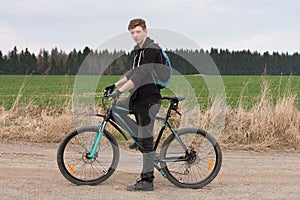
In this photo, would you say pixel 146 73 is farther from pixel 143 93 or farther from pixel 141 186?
pixel 141 186

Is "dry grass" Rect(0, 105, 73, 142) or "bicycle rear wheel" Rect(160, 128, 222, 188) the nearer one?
"bicycle rear wheel" Rect(160, 128, 222, 188)

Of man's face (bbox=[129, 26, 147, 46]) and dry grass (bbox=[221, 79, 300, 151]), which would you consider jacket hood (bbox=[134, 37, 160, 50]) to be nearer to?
man's face (bbox=[129, 26, 147, 46])

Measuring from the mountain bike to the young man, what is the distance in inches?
7.8

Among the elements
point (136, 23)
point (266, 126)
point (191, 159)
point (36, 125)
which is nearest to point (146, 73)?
point (136, 23)

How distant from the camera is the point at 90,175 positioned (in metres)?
5.60

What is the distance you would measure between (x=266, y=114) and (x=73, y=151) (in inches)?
205

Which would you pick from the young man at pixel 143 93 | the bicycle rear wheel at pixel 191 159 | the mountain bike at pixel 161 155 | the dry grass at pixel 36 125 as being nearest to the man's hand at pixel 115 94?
the young man at pixel 143 93

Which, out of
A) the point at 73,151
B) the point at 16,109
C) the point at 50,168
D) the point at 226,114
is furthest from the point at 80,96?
the point at 73,151

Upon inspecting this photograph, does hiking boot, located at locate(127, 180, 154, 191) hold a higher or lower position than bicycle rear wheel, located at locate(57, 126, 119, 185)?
lower

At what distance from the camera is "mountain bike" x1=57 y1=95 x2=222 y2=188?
5.50m

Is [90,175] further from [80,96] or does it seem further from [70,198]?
[80,96]

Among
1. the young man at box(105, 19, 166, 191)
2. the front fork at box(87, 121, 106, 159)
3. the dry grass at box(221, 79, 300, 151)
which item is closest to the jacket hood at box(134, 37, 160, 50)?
the young man at box(105, 19, 166, 191)

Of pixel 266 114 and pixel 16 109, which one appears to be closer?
pixel 266 114

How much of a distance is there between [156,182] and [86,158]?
1.04m
